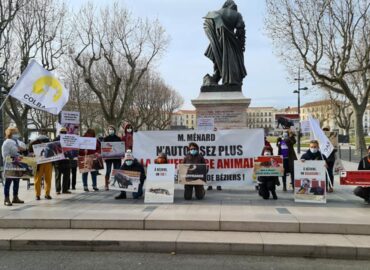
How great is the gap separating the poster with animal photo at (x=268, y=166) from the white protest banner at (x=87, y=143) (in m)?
4.63

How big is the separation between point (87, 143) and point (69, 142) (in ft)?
1.81

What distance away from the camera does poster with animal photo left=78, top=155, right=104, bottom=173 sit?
1227 centimetres

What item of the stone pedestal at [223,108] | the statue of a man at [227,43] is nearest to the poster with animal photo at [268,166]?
the stone pedestal at [223,108]

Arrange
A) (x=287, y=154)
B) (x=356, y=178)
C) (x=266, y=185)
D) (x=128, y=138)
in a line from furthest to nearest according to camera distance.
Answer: (x=128, y=138) < (x=287, y=154) < (x=266, y=185) < (x=356, y=178)

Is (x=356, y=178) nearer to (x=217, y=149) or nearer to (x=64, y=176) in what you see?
(x=217, y=149)

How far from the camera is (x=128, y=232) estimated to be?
25.6 feet

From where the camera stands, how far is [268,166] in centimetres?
1045

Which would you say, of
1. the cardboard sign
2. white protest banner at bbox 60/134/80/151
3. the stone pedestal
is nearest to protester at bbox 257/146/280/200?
the cardboard sign

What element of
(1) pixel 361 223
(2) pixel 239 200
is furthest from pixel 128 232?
(1) pixel 361 223

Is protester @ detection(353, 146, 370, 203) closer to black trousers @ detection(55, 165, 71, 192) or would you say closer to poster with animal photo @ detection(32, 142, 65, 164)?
poster with animal photo @ detection(32, 142, 65, 164)

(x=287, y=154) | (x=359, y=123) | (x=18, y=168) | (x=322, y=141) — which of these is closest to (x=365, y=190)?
(x=322, y=141)

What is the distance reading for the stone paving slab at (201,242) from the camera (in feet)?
22.2

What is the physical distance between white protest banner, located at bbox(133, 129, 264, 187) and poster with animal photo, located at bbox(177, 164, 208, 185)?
1.13 meters

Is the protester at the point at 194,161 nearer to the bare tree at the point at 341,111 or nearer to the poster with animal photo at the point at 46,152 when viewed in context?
the poster with animal photo at the point at 46,152
